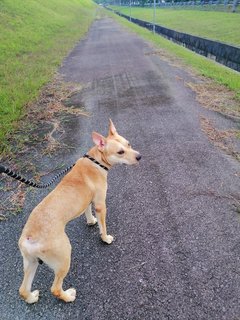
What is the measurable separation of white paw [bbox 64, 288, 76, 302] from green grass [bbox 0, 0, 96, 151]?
12.8ft

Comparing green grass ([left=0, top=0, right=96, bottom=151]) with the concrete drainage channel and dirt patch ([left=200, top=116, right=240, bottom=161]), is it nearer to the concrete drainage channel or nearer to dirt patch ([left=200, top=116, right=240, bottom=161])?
dirt patch ([left=200, top=116, right=240, bottom=161])

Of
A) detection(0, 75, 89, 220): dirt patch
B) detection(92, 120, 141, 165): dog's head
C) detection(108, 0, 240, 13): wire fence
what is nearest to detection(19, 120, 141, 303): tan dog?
detection(92, 120, 141, 165): dog's head

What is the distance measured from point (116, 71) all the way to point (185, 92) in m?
4.01

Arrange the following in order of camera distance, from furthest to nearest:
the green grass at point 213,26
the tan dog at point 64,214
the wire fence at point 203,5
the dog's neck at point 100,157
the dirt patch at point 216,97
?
the wire fence at point 203,5 < the green grass at point 213,26 < the dirt patch at point 216,97 < the dog's neck at point 100,157 < the tan dog at point 64,214

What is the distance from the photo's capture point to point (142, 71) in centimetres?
1210

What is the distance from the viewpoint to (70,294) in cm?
314

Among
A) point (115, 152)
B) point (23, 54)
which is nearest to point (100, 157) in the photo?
point (115, 152)

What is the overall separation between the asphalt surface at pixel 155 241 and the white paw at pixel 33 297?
0.07m

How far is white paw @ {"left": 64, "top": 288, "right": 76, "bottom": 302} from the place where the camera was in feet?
10.2

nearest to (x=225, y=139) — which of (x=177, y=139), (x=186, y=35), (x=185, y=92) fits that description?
(x=177, y=139)

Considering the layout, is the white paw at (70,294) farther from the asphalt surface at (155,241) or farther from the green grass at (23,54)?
the green grass at (23,54)

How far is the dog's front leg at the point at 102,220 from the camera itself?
3.63 metres

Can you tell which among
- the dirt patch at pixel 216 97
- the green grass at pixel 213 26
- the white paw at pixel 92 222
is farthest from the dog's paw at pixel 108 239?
the green grass at pixel 213 26

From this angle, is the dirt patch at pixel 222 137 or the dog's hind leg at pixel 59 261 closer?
the dog's hind leg at pixel 59 261
